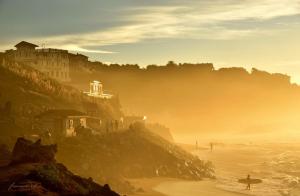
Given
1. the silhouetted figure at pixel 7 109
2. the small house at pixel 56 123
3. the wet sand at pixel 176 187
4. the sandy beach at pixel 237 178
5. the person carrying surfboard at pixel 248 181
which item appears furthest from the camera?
the silhouetted figure at pixel 7 109

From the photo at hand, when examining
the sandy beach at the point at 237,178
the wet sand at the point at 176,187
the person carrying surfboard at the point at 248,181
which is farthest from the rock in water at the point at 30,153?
the person carrying surfboard at the point at 248,181

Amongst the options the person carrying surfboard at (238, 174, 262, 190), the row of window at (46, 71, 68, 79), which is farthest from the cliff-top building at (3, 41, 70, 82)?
the person carrying surfboard at (238, 174, 262, 190)

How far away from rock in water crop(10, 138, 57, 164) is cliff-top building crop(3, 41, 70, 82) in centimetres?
8627

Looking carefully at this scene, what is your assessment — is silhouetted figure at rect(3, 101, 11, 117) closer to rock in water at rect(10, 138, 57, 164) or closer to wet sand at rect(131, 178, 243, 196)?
wet sand at rect(131, 178, 243, 196)

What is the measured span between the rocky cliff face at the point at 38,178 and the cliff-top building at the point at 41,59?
284 feet

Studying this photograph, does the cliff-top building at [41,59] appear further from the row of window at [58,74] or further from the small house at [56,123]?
the small house at [56,123]

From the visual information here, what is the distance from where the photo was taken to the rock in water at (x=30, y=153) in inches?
1662

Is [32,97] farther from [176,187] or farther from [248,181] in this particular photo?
[248,181]

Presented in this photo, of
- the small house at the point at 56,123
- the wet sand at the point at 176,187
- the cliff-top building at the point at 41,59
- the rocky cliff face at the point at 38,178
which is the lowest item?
the wet sand at the point at 176,187

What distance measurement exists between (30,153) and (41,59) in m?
89.6

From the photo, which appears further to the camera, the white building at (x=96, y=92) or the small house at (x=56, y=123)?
the white building at (x=96, y=92)

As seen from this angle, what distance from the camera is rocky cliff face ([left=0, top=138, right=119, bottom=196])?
33625 mm

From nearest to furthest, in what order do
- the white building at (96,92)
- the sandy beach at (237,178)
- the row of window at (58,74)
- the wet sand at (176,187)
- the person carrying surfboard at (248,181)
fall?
the wet sand at (176,187) < the sandy beach at (237,178) < the person carrying surfboard at (248,181) < the white building at (96,92) < the row of window at (58,74)

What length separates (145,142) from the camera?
3147 inches
